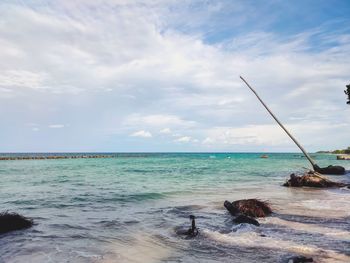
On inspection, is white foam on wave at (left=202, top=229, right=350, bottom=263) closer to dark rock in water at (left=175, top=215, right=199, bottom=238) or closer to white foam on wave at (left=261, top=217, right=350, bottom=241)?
dark rock in water at (left=175, top=215, right=199, bottom=238)

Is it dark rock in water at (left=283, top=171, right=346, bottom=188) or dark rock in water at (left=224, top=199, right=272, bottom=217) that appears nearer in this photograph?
dark rock in water at (left=224, top=199, right=272, bottom=217)

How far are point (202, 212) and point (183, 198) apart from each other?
17.8 feet

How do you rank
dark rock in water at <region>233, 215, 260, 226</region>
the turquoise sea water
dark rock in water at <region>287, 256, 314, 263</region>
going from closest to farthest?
dark rock in water at <region>287, 256, 314, 263</region> → the turquoise sea water → dark rock in water at <region>233, 215, 260, 226</region>

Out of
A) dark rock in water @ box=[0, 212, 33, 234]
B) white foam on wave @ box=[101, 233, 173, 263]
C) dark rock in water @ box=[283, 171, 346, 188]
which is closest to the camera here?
white foam on wave @ box=[101, 233, 173, 263]

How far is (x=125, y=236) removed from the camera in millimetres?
12711

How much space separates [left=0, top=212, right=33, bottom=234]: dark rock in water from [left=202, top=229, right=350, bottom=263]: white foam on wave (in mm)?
7401

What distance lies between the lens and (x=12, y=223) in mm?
13469

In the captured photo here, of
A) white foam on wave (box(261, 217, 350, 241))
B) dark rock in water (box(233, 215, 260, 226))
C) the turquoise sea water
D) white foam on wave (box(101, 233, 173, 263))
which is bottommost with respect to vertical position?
white foam on wave (box(101, 233, 173, 263))

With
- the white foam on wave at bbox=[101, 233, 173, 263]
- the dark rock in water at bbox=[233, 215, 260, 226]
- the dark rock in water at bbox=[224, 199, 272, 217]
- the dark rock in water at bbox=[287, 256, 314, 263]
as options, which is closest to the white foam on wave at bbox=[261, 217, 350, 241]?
the dark rock in water at bbox=[224, 199, 272, 217]

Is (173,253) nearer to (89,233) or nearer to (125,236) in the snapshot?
(125,236)

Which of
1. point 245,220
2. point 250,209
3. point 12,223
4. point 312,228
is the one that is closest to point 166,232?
point 245,220

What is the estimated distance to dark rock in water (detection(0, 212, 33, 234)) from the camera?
43.1 feet

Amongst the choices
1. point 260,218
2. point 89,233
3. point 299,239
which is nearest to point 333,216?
point 260,218

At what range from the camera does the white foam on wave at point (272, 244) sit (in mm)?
9398
